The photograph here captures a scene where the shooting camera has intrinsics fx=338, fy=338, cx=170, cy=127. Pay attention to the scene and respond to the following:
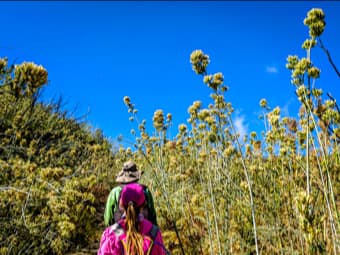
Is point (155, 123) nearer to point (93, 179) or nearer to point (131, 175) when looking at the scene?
point (131, 175)

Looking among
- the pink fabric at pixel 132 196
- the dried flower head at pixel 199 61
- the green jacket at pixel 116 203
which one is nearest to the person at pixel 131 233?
the pink fabric at pixel 132 196

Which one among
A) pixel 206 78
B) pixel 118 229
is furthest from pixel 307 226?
pixel 118 229

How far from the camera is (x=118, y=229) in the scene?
2.22m

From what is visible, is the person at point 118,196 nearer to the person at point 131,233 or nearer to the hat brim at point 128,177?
the hat brim at point 128,177

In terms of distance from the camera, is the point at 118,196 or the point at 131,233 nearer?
the point at 131,233

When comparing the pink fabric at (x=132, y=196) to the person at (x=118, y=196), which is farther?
the person at (x=118, y=196)

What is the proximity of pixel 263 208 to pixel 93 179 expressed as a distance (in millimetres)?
2117

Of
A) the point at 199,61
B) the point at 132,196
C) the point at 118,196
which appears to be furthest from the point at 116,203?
the point at 199,61

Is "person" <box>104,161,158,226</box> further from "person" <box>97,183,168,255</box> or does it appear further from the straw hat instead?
"person" <box>97,183,168,255</box>

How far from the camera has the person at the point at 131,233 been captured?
214cm

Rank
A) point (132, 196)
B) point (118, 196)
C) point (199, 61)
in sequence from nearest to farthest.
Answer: point (199, 61)
point (132, 196)
point (118, 196)

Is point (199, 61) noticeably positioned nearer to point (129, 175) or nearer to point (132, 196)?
point (132, 196)

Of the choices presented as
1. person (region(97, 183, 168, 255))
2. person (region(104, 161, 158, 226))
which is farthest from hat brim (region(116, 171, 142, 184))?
person (region(97, 183, 168, 255))

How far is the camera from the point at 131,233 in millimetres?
2154
